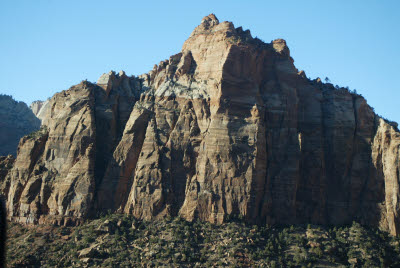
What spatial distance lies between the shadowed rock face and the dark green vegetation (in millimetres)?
2766

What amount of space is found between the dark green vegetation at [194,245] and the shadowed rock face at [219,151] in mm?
2766

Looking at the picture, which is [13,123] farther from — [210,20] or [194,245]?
[194,245]

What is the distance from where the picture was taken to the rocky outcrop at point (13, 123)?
A: 136375mm

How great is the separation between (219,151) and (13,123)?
108 meters

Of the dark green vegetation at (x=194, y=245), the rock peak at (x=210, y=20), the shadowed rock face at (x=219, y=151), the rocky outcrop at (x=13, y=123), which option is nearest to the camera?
the dark green vegetation at (x=194, y=245)

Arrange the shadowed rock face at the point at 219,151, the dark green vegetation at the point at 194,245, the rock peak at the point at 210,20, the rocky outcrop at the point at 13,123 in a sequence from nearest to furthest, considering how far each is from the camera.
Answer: the dark green vegetation at the point at 194,245 < the shadowed rock face at the point at 219,151 < the rock peak at the point at 210,20 < the rocky outcrop at the point at 13,123

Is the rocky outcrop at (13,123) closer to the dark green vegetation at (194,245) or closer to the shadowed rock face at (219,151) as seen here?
the shadowed rock face at (219,151)

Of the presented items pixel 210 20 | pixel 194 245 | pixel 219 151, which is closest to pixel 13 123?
pixel 210 20

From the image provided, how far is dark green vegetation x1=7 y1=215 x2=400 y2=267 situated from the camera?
189 ft

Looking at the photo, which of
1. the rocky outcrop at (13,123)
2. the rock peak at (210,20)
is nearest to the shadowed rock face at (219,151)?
the rock peak at (210,20)

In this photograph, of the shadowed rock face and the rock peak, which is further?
the rock peak

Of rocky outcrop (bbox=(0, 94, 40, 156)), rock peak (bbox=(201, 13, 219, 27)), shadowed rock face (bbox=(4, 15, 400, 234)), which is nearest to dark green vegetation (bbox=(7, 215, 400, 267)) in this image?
shadowed rock face (bbox=(4, 15, 400, 234))

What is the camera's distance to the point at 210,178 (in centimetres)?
6762

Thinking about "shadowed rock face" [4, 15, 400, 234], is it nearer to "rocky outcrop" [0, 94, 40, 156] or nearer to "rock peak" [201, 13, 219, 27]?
"rock peak" [201, 13, 219, 27]
